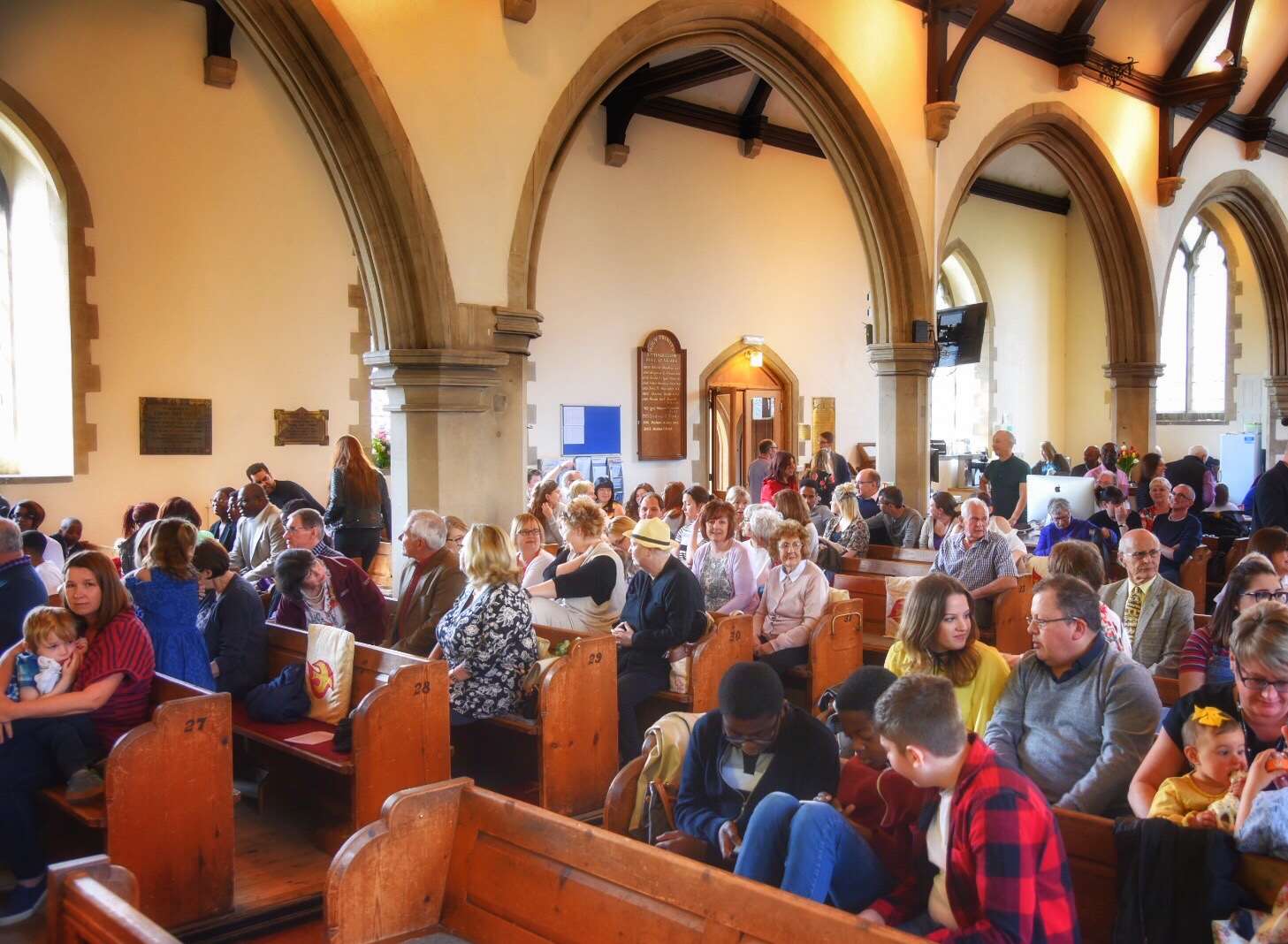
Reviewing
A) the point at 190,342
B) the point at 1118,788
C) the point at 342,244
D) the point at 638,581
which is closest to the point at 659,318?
the point at 342,244

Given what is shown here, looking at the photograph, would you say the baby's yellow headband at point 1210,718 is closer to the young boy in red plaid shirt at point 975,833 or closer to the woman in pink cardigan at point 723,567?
the young boy in red plaid shirt at point 975,833

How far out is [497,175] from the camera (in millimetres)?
6637

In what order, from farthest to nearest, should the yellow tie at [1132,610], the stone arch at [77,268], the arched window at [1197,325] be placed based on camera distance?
the arched window at [1197,325] → the stone arch at [77,268] → the yellow tie at [1132,610]

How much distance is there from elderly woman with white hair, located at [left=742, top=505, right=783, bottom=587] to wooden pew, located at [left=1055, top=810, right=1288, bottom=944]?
10.1 ft

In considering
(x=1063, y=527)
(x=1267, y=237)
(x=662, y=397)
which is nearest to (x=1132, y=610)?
Answer: (x=1063, y=527)

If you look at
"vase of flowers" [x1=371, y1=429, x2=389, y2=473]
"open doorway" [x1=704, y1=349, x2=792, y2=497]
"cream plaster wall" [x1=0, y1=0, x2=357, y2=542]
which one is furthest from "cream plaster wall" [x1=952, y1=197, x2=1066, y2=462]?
"cream plaster wall" [x1=0, y1=0, x2=357, y2=542]

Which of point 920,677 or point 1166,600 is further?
point 1166,600

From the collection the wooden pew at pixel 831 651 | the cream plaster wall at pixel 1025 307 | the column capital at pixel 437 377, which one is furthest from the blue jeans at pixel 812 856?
the cream plaster wall at pixel 1025 307

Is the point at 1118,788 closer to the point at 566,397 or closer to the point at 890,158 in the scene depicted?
the point at 890,158

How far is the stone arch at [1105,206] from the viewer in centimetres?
1045

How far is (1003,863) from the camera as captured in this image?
2.01 meters

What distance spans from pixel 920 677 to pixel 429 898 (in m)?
1.24

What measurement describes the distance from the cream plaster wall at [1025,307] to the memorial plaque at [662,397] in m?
5.76

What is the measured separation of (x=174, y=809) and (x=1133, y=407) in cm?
1139
